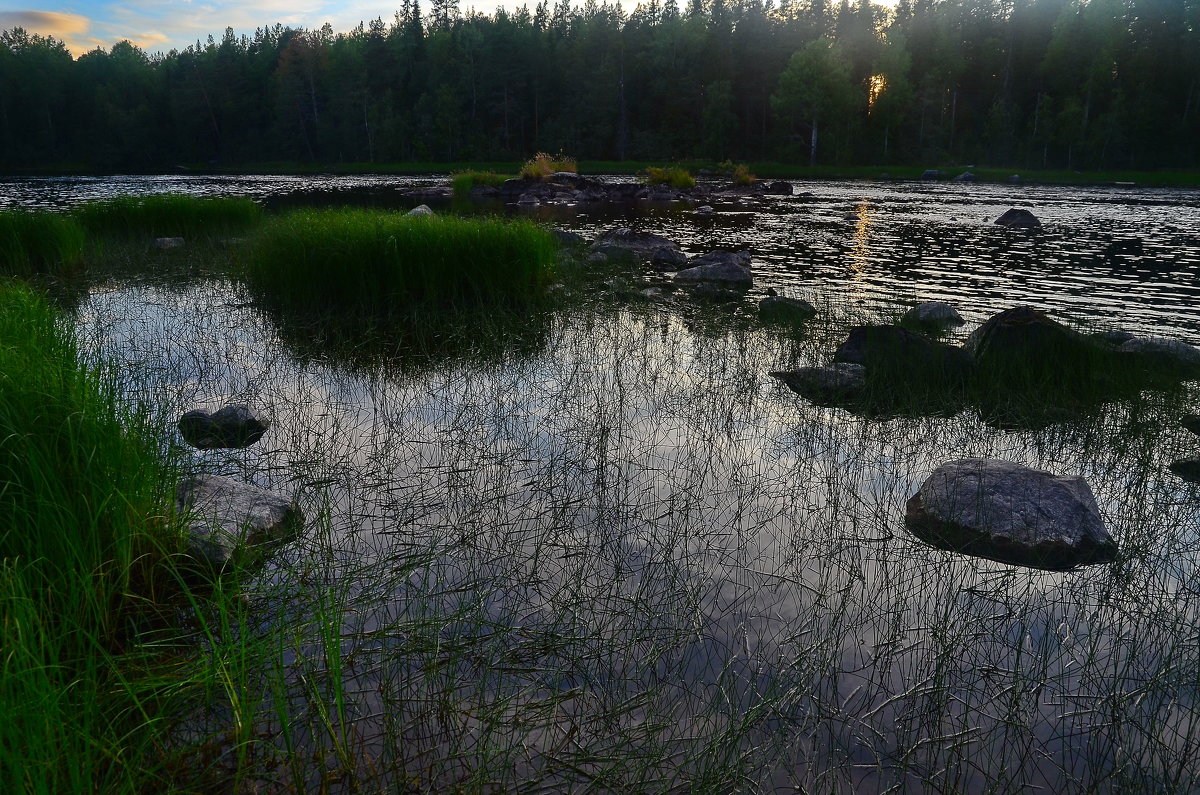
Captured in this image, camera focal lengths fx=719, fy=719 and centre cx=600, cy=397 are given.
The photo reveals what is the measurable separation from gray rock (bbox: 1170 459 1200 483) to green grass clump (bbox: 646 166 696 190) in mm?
36056

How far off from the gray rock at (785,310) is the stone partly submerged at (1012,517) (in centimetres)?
548

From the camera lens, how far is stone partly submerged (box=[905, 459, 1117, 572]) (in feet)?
13.8

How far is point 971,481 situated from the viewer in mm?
4738

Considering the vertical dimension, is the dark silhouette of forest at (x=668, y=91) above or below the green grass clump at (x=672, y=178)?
above

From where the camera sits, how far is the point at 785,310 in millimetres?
10750

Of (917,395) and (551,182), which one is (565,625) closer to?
(917,395)

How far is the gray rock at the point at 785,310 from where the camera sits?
10.4 meters

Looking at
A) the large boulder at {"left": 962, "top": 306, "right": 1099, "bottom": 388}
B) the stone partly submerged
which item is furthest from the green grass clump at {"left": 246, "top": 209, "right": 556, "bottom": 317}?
the stone partly submerged

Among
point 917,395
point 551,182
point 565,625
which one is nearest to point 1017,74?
point 551,182

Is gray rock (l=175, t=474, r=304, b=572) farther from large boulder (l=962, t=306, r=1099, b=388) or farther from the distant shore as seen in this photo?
the distant shore

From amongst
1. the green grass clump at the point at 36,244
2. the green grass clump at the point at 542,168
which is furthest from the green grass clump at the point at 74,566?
the green grass clump at the point at 542,168

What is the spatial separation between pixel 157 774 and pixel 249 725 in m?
0.31

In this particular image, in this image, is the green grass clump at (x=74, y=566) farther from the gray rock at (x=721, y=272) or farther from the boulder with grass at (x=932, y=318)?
the gray rock at (x=721, y=272)

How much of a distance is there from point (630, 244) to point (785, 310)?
316 inches
